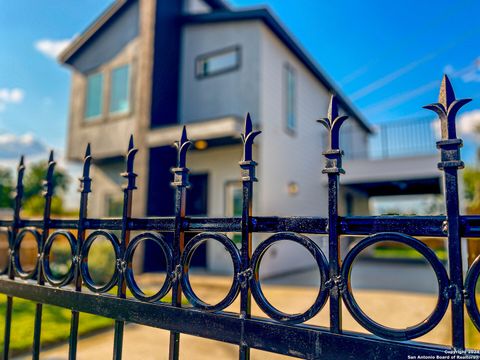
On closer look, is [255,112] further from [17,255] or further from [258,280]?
[258,280]

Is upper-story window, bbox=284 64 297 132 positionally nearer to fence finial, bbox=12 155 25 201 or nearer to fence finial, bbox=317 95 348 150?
Answer: fence finial, bbox=12 155 25 201

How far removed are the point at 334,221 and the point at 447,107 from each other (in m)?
0.35

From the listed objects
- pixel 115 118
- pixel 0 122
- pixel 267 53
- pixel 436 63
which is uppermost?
pixel 267 53

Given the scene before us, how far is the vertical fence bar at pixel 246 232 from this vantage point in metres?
0.83

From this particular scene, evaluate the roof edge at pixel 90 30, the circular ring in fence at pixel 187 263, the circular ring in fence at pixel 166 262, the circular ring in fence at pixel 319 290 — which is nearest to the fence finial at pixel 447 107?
the circular ring in fence at pixel 319 290

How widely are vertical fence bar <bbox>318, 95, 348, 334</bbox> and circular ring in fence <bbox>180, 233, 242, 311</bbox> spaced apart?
0.78 ft

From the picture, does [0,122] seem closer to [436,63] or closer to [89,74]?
[89,74]

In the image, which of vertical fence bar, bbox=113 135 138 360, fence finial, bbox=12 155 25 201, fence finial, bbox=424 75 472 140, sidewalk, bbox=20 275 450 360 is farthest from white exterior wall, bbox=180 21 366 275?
fence finial, bbox=424 75 472 140

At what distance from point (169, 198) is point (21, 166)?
6.25 m

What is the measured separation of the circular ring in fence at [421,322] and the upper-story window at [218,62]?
7.31m

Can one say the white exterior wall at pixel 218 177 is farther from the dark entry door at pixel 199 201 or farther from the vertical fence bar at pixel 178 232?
the vertical fence bar at pixel 178 232

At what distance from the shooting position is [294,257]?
8.23m

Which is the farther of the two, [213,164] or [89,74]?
[89,74]

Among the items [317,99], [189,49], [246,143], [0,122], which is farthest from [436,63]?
[317,99]
